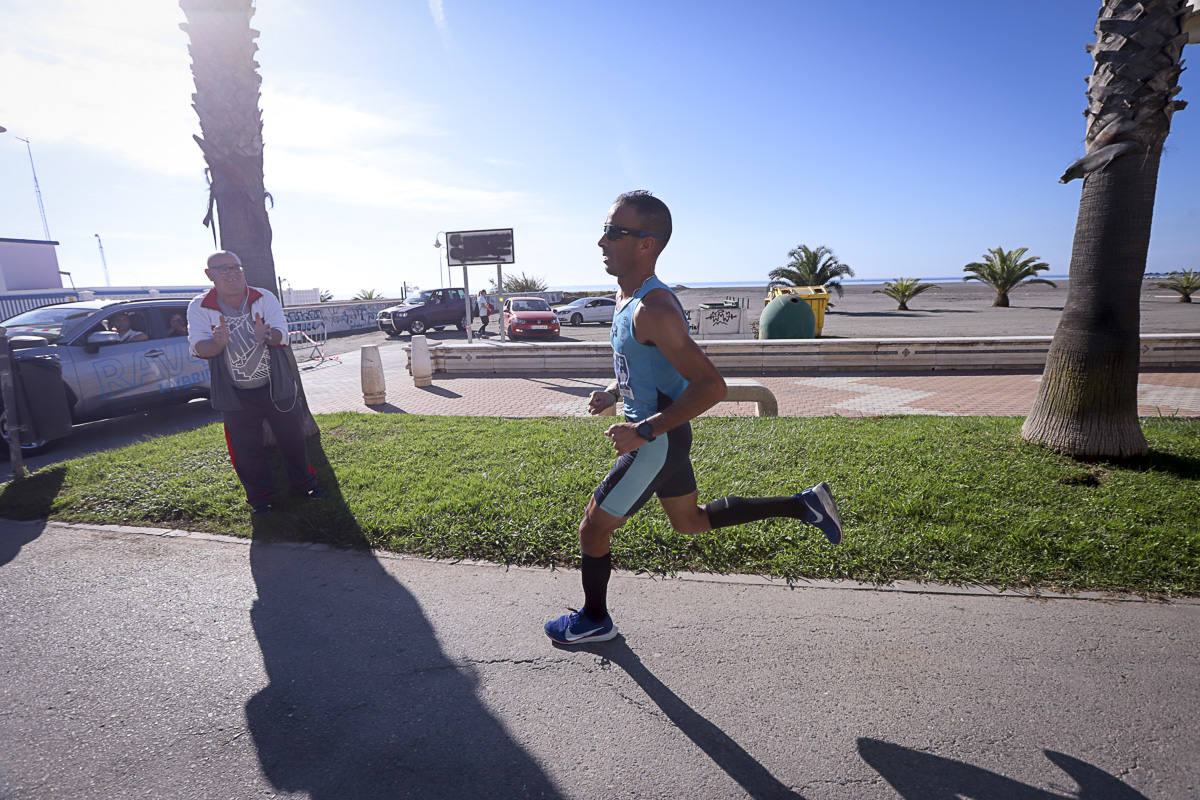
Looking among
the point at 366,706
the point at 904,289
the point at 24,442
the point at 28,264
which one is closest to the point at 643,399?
the point at 366,706

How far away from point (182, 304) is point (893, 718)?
10467mm

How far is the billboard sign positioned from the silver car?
10648 millimetres

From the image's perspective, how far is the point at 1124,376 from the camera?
5031 mm

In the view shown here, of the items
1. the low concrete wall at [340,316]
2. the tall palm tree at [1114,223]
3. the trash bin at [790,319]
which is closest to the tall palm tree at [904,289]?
the trash bin at [790,319]

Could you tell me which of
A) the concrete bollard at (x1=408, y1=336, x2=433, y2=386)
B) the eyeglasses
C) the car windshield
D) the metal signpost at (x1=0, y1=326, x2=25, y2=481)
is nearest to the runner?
the eyeglasses

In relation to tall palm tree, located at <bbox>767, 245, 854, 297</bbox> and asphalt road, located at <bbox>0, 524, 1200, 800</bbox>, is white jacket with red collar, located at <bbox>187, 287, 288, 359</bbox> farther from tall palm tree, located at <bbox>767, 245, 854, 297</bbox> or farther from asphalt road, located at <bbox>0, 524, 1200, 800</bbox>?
tall palm tree, located at <bbox>767, 245, 854, 297</bbox>

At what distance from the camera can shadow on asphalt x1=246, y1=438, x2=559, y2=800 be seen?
212 cm

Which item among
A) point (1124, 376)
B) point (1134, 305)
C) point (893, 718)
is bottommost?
point (893, 718)

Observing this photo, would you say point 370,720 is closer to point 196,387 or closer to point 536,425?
point 536,425

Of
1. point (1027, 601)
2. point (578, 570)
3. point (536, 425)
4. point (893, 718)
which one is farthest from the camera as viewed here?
point (536, 425)

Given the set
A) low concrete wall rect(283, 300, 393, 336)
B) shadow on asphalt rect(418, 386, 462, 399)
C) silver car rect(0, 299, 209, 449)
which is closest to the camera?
silver car rect(0, 299, 209, 449)

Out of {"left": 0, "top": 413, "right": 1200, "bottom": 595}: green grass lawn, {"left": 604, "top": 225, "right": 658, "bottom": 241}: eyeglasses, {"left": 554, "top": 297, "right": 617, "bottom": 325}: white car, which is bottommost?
{"left": 0, "top": 413, "right": 1200, "bottom": 595}: green grass lawn

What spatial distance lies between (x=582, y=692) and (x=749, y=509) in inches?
45.5

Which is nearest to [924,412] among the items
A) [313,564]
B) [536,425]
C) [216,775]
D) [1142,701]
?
[536,425]
